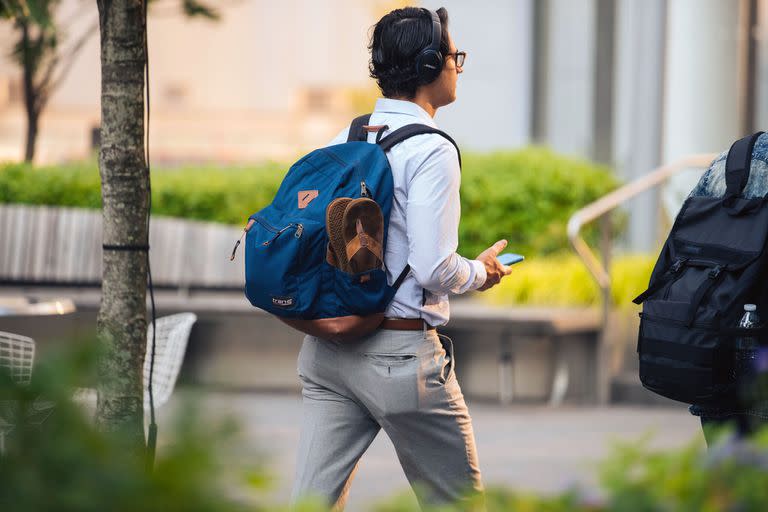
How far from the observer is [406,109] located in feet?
10.9

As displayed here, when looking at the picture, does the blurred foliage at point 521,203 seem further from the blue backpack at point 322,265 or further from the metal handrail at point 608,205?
the blue backpack at point 322,265

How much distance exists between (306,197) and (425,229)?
0.34 meters

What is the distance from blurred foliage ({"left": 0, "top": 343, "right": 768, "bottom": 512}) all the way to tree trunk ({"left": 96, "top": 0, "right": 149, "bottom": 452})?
1973 mm

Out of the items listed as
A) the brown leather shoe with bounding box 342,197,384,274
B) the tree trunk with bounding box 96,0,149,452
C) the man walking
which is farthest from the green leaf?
the brown leather shoe with bounding box 342,197,384,274

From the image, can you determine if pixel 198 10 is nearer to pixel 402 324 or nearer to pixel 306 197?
pixel 306 197

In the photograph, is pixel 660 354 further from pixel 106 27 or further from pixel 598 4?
pixel 598 4

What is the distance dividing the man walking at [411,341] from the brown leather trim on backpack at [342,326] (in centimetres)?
8

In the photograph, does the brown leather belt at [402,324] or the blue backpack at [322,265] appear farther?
the brown leather belt at [402,324]

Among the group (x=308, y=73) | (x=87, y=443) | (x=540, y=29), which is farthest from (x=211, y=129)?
(x=87, y=443)

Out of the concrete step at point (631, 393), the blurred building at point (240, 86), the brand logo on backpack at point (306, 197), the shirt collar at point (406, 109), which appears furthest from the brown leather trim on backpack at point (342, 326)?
the blurred building at point (240, 86)

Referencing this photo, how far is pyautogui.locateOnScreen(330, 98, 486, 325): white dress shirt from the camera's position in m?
3.14

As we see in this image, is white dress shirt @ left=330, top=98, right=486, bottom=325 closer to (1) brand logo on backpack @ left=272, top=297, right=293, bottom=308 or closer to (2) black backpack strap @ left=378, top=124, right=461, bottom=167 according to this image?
(2) black backpack strap @ left=378, top=124, right=461, bottom=167

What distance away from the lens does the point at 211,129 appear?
20.0 meters

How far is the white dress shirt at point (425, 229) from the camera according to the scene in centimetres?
314
